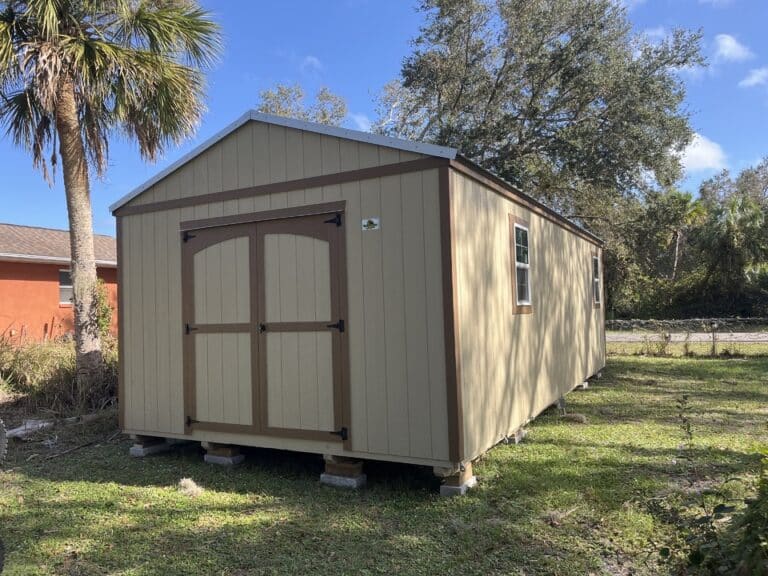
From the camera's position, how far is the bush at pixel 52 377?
7.13 meters

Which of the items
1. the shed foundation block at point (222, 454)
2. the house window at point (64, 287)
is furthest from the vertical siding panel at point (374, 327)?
the house window at point (64, 287)

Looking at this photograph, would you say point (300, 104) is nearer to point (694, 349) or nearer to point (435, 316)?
point (694, 349)

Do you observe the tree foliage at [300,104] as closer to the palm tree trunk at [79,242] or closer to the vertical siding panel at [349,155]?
the palm tree trunk at [79,242]

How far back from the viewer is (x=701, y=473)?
4469 mm

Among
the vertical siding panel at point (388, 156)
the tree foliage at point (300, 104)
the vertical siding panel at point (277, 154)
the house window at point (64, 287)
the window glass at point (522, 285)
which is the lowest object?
the window glass at point (522, 285)

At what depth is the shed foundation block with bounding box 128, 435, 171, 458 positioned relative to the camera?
5410 millimetres

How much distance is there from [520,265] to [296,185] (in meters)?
2.42

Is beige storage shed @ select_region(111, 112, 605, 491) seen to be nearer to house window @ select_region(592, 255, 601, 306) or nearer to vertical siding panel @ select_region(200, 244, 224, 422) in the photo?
vertical siding panel @ select_region(200, 244, 224, 422)

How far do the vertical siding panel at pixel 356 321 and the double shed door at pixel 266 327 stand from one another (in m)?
0.08

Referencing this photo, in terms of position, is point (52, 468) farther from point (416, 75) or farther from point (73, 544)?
point (416, 75)

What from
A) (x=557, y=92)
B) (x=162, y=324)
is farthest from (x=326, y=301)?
(x=557, y=92)

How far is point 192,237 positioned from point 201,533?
2.66 m

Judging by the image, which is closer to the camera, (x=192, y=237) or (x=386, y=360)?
(x=386, y=360)

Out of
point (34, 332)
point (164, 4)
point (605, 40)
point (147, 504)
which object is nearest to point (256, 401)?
point (147, 504)
